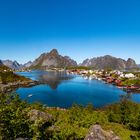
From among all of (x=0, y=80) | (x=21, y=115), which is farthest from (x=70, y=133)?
(x=0, y=80)

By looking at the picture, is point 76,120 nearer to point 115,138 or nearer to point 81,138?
point 81,138

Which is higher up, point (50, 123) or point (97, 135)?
point (97, 135)

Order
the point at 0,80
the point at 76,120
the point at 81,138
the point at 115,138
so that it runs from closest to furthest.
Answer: the point at 115,138 → the point at 81,138 → the point at 76,120 → the point at 0,80

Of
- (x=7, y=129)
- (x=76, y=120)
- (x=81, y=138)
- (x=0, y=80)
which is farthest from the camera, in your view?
(x=0, y=80)

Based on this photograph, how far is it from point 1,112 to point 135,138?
75.6ft

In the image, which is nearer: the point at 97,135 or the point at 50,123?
the point at 97,135

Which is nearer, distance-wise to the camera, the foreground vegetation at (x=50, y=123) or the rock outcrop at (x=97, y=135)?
the foreground vegetation at (x=50, y=123)

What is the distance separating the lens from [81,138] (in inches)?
1419

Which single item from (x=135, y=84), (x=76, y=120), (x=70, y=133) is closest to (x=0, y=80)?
(x=135, y=84)

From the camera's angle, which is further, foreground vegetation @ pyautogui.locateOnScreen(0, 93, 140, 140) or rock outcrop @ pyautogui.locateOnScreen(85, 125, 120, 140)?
rock outcrop @ pyautogui.locateOnScreen(85, 125, 120, 140)

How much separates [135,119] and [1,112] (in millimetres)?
31915

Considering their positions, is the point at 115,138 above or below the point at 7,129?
below

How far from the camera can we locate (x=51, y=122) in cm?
4100

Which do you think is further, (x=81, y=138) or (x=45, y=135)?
(x=81, y=138)
